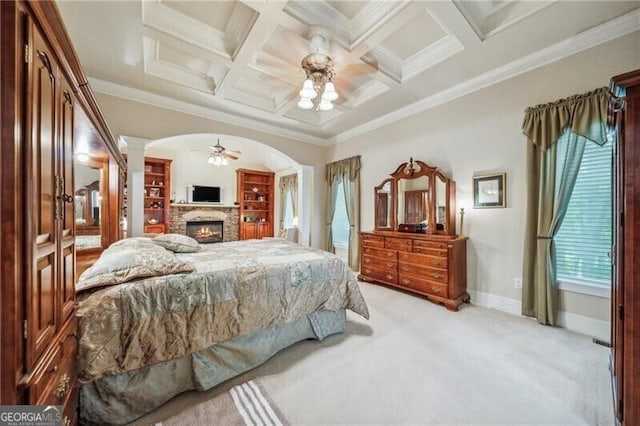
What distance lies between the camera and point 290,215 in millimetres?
7961

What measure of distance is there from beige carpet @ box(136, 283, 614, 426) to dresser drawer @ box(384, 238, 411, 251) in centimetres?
115

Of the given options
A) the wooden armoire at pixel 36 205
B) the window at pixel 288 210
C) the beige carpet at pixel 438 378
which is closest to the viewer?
the wooden armoire at pixel 36 205

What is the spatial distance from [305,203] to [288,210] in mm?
2710

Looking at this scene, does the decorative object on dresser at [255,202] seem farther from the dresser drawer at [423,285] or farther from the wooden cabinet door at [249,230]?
the dresser drawer at [423,285]

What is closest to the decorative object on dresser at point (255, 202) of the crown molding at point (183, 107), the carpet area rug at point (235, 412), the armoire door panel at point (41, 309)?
the crown molding at point (183, 107)

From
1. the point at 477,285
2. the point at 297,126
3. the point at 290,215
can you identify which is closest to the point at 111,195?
the point at 297,126

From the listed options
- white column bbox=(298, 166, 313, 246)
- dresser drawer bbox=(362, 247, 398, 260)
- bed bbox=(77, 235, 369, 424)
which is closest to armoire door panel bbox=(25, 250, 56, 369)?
bed bbox=(77, 235, 369, 424)

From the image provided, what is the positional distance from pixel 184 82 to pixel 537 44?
4.08 meters

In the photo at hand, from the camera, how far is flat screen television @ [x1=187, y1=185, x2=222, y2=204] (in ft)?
23.5

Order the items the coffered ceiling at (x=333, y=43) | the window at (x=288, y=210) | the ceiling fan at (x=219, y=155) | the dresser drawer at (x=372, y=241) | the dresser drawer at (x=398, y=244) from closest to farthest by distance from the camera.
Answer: the coffered ceiling at (x=333, y=43)
the dresser drawer at (x=398, y=244)
the dresser drawer at (x=372, y=241)
the ceiling fan at (x=219, y=155)
the window at (x=288, y=210)

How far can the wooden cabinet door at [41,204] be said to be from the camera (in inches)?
30.7

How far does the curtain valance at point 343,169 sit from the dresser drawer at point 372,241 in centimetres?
134

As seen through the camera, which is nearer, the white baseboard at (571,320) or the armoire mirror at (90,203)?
the armoire mirror at (90,203)

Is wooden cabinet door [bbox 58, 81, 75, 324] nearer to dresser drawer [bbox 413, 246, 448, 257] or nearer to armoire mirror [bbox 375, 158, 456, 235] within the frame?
dresser drawer [bbox 413, 246, 448, 257]
